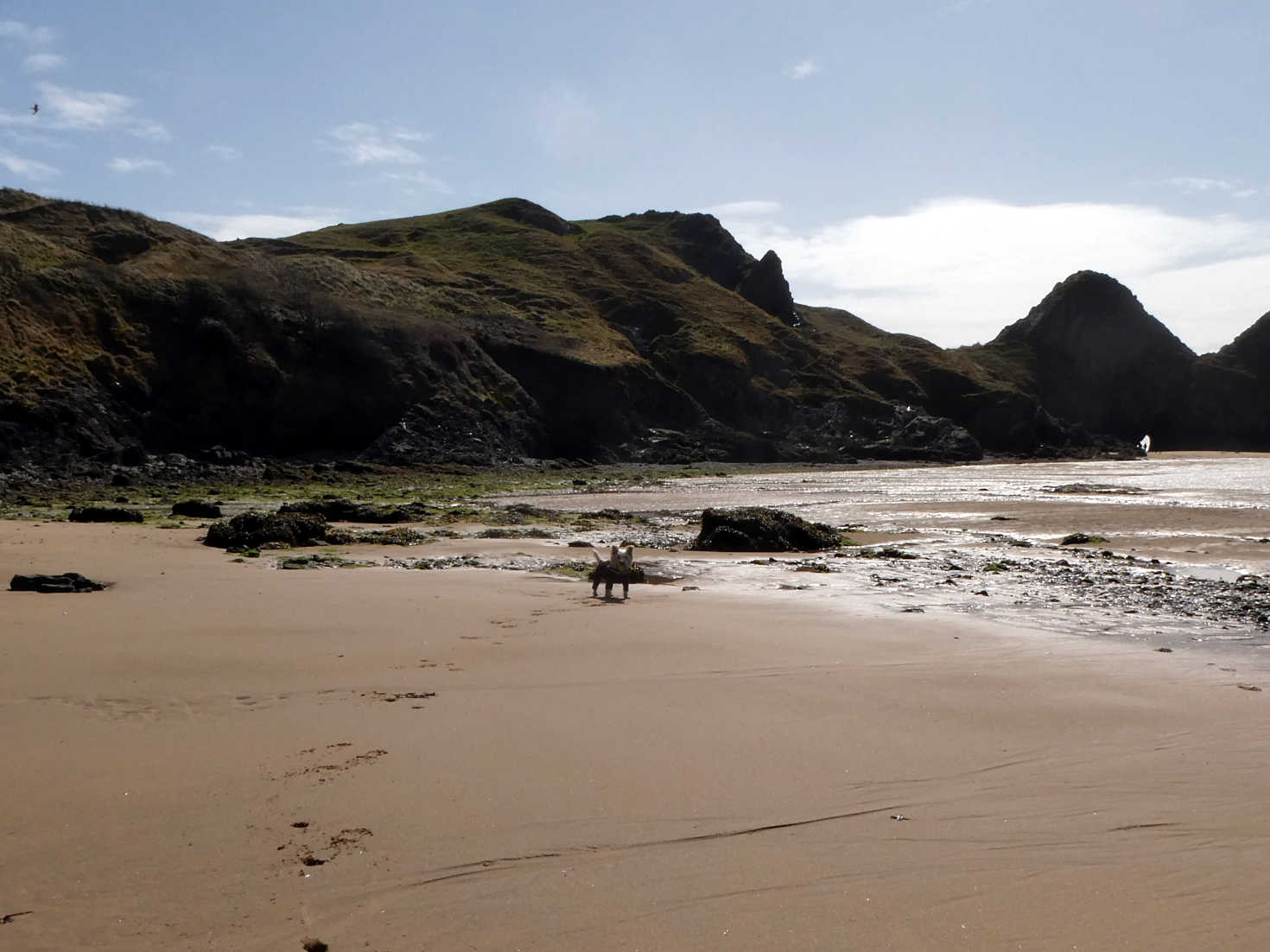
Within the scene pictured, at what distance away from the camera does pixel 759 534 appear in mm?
19438

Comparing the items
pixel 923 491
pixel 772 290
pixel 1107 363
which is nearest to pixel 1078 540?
pixel 923 491

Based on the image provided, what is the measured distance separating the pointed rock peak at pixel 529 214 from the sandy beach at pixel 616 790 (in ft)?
416

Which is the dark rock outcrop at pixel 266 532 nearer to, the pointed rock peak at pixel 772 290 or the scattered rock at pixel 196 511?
the scattered rock at pixel 196 511

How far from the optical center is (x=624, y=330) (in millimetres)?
93875

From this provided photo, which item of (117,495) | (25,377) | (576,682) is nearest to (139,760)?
(576,682)

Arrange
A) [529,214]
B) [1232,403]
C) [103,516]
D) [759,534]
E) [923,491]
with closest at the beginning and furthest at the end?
1. [759,534]
2. [103,516]
3. [923,491]
4. [1232,403]
5. [529,214]

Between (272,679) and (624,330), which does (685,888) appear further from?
(624,330)

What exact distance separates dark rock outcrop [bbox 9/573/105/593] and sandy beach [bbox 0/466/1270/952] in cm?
164

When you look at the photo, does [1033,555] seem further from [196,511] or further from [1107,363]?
[1107,363]

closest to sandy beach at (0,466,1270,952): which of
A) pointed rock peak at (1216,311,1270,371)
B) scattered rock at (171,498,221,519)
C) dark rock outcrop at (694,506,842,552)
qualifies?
dark rock outcrop at (694,506,842,552)

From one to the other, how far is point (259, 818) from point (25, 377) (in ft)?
145

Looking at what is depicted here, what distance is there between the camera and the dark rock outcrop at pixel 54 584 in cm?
1117

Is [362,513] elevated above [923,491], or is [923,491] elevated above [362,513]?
[923,491]

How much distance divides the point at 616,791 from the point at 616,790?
24mm
